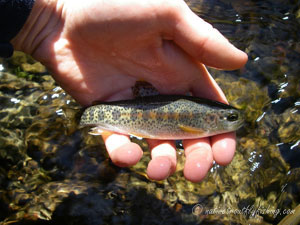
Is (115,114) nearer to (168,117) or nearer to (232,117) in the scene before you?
(168,117)

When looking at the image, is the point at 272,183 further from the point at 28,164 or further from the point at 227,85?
the point at 28,164

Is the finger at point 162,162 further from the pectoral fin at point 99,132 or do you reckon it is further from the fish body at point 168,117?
the pectoral fin at point 99,132

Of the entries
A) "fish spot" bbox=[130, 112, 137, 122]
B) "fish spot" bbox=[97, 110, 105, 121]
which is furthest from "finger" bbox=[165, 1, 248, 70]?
"fish spot" bbox=[97, 110, 105, 121]

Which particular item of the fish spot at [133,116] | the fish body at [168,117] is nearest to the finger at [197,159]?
the fish body at [168,117]

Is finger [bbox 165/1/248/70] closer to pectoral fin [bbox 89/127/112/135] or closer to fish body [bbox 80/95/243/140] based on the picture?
fish body [bbox 80/95/243/140]

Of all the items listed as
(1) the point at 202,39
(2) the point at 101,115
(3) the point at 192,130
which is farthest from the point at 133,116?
(1) the point at 202,39
